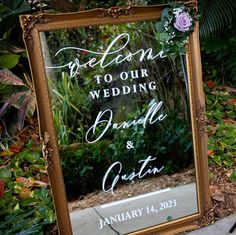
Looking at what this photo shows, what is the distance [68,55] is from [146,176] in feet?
2.14

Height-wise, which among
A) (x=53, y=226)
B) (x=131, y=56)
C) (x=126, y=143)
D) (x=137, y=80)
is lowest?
(x=53, y=226)

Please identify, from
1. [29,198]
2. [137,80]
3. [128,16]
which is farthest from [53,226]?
[128,16]

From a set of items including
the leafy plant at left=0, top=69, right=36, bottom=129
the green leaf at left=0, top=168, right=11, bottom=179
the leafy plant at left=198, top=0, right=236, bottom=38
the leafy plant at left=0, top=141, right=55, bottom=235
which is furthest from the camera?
the leafy plant at left=198, top=0, right=236, bottom=38

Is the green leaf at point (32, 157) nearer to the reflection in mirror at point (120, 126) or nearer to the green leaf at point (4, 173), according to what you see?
the green leaf at point (4, 173)

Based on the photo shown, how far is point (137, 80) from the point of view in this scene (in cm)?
154

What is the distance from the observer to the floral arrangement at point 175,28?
1.52 m

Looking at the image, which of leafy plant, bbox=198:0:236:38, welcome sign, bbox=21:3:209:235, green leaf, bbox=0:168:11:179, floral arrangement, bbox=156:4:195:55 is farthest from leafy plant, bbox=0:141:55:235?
leafy plant, bbox=198:0:236:38

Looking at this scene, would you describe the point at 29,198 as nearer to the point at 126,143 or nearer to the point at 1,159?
the point at 1,159

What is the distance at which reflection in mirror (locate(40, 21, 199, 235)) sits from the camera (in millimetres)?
1425

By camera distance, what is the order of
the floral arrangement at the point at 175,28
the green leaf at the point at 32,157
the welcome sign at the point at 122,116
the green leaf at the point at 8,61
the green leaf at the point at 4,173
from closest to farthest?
the welcome sign at the point at 122,116 → the floral arrangement at the point at 175,28 → the green leaf at the point at 4,173 → the green leaf at the point at 32,157 → the green leaf at the point at 8,61

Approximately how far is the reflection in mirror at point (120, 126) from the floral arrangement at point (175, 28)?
0.03m

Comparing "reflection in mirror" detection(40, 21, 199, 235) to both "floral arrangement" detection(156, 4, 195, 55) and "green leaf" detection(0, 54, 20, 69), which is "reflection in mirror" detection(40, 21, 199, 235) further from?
"green leaf" detection(0, 54, 20, 69)

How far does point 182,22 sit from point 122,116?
1.56 ft

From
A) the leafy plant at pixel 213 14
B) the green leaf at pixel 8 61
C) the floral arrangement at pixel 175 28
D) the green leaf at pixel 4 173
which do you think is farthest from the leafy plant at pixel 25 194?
the leafy plant at pixel 213 14
